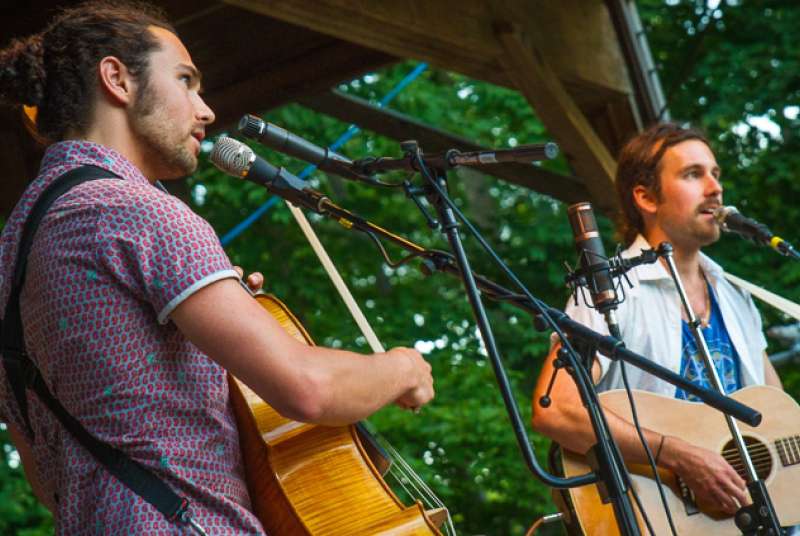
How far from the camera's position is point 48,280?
1977 millimetres

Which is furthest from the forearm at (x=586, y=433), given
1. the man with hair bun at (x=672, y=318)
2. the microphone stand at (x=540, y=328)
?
the microphone stand at (x=540, y=328)

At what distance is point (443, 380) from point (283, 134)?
6.41 metres

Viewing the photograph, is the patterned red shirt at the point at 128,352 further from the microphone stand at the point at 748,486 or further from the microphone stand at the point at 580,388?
the microphone stand at the point at 748,486

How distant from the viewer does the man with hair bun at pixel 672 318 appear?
3.32m

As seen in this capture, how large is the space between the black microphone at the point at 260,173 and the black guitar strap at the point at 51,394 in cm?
28

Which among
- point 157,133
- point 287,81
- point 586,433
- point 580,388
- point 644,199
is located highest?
point 157,133

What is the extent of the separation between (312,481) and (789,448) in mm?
2011

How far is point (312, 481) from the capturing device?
2.05 m

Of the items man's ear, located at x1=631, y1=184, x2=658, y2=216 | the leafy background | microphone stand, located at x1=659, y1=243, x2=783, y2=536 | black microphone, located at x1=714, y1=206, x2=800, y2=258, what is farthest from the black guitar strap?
the leafy background

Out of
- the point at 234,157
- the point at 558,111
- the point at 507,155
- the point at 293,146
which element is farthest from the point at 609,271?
the point at 558,111

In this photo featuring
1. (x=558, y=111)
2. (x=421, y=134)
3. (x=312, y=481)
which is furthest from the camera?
(x=421, y=134)

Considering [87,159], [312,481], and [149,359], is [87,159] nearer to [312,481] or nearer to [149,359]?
[149,359]

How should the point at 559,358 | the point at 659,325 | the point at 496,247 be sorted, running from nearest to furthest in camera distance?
the point at 559,358, the point at 659,325, the point at 496,247

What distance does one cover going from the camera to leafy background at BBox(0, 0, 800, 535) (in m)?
7.99
